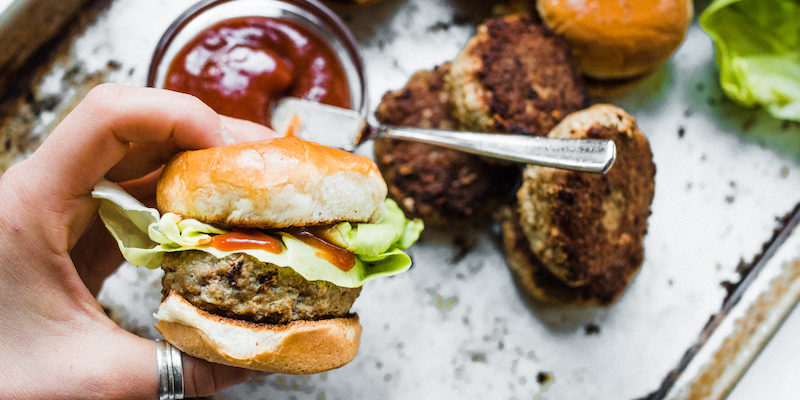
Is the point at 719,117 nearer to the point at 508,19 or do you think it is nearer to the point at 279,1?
the point at 508,19

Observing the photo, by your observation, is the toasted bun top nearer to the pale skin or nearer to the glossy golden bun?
the pale skin

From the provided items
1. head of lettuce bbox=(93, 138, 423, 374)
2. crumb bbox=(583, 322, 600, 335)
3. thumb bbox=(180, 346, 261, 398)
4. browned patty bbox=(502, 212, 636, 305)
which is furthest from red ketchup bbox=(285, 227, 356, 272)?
crumb bbox=(583, 322, 600, 335)

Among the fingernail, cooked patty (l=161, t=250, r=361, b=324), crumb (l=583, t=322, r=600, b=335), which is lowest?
crumb (l=583, t=322, r=600, b=335)

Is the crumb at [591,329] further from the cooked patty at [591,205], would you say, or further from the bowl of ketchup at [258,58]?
the bowl of ketchup at [258,58]

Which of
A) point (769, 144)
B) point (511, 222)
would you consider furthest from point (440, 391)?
point (769, 144)

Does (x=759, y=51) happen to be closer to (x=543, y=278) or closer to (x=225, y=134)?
(x=543, y=278)

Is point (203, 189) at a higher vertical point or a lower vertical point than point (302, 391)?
higher
